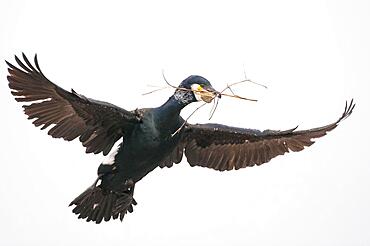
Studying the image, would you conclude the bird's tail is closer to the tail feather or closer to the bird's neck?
the tail feather

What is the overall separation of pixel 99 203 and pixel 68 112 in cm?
193

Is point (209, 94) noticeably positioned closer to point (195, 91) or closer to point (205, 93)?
point (205, 93)

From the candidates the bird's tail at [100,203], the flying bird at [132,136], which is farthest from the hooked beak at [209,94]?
the bird's tail at [100,203]

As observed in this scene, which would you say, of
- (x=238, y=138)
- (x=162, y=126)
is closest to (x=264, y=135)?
(x=238, y=138)

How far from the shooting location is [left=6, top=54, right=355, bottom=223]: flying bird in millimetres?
15445

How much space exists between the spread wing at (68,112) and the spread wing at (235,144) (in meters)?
1.62

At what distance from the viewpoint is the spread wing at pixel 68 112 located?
15.2 metres

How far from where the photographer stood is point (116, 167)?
1631 cm

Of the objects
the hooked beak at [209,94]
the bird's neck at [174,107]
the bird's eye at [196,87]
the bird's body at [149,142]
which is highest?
the bird's eye at [196,87]

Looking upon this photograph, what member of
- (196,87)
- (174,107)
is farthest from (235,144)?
(196,87)

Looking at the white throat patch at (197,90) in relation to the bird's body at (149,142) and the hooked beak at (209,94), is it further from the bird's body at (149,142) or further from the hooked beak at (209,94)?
the bird's body at (149,142)

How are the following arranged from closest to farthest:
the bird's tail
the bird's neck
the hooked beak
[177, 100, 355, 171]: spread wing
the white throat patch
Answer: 1. the hooked beak
2. the white throat patch
3. the bird's neck
4. the bird's tail
5. [177, 100, 355, 171]: spread wing

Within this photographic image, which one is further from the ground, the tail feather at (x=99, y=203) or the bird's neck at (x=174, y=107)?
the bird's neck at (x=174, y=107)

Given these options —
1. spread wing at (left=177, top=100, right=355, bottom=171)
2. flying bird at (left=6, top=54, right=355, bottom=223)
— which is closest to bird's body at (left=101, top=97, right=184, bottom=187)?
flying bird at (left=6, top=54, right=355, bottom=223)
